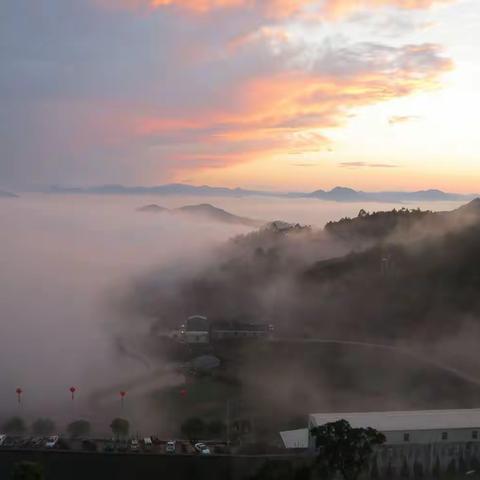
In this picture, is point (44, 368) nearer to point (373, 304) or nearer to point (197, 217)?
point (373, 304)

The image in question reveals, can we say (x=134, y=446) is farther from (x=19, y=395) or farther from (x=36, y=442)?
(x=19, y=395)

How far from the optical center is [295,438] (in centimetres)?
1145

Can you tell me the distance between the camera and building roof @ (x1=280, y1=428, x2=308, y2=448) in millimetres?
11130

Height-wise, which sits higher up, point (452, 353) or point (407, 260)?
point (407, 260)

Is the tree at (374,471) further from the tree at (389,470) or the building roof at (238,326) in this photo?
the building roof at (238,326)

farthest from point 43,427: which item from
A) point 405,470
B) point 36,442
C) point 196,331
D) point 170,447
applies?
point 196,331

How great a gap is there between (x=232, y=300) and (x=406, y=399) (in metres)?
15.9

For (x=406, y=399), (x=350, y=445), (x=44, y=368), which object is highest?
(x=350, y=445)

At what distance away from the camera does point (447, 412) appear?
1159 centimetres

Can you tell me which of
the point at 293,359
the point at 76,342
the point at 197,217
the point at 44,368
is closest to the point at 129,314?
the point at 76,342

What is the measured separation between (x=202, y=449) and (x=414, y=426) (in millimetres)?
3546

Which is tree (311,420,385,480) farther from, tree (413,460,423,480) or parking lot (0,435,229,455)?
parking lot (0,435,229,455)

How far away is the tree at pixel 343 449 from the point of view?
9305 millimetres

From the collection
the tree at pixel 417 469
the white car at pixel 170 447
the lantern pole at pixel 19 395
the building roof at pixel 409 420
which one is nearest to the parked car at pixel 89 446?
the white car at pixel 170 447
